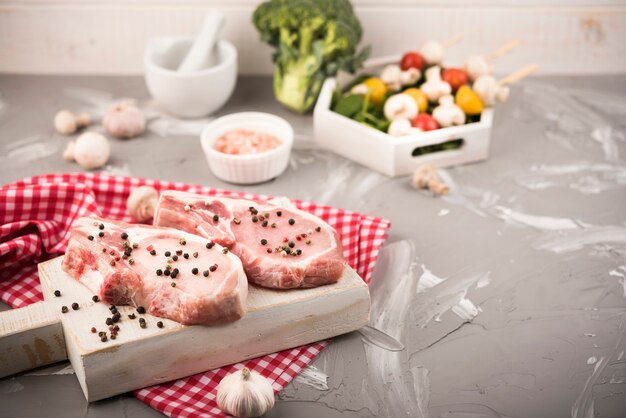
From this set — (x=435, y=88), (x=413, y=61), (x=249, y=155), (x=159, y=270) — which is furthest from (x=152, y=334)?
(x=413, y=61)

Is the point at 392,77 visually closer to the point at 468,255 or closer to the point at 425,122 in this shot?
the point at 425,122

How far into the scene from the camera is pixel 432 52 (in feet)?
7.57

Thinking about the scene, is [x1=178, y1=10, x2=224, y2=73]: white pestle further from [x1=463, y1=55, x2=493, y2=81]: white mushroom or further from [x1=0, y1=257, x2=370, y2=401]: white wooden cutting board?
[x1=0, y1=257, x2=370, y2=401]: white wooden cutting board

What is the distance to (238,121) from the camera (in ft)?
7.00

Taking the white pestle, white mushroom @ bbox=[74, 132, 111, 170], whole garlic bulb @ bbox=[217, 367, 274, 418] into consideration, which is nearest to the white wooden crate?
the white pestle

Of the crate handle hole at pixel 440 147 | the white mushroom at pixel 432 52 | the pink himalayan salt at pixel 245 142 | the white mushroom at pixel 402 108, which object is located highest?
the white mushroom at pixel 432 52

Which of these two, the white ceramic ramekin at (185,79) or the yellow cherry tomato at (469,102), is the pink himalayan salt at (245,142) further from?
the yellow cherry tomato at (469,102)

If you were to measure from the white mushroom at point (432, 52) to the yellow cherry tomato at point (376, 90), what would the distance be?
181mm

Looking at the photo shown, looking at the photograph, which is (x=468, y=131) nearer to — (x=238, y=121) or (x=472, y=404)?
(x=238, y=121)

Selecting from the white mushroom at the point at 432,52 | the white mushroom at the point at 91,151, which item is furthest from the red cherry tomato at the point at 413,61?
the white mushroom at the point at 91,151

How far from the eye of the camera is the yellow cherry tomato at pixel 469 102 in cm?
213

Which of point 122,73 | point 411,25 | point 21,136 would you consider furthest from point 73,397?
point 411,25

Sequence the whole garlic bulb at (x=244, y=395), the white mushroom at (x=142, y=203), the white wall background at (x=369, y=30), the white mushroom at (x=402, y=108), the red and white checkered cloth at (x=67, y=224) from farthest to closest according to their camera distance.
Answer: the white wall background at (x=369, y=30), the white mushroom at (x=402, y=108), the white mushroom at (x=142, y=203), the red and white checkered cloth at (x=67, y=224), the whole garlic bulb at (x=244, y=395)

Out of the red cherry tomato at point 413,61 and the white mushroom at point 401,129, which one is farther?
the red cherry tomato at point 413,61
